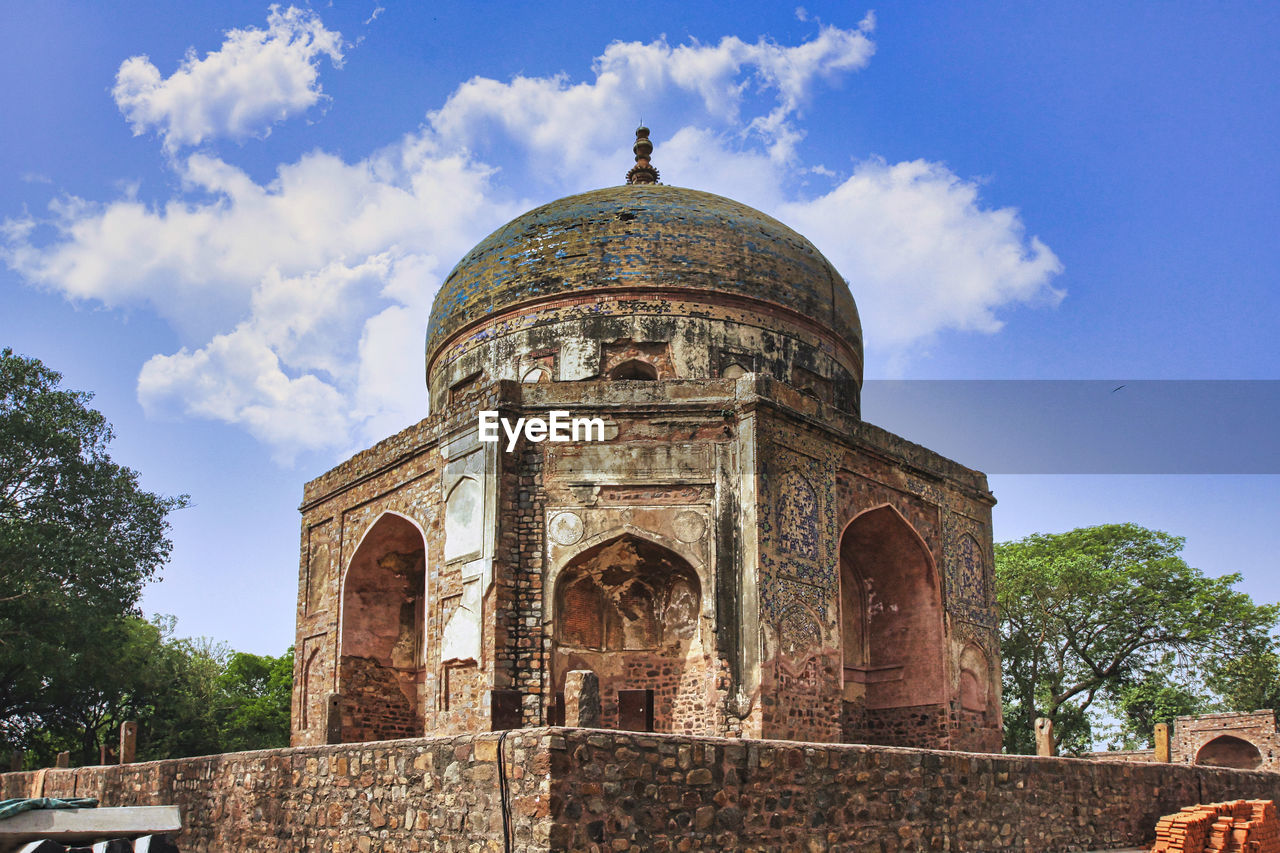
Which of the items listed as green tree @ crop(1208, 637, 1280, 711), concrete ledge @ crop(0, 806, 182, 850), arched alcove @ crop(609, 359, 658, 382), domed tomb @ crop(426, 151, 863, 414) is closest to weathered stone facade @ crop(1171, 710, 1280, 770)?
green tree @ crop(1208, 637, 1280, 711)

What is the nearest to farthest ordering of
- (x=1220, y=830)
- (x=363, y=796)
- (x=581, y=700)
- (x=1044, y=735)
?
(x=363, y=796)
(x=581, y=700)
(x=1220, y=830)
(x=1044, y=735)

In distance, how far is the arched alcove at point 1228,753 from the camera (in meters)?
22.9

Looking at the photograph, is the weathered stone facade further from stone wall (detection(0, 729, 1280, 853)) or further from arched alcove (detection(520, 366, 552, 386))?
stone wall (detection(0, 729, 1280, 853))

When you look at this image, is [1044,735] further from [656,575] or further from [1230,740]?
[1230,740]

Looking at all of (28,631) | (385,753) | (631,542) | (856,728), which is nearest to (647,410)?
(631,542)

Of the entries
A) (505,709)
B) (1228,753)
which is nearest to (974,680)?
(505,709)

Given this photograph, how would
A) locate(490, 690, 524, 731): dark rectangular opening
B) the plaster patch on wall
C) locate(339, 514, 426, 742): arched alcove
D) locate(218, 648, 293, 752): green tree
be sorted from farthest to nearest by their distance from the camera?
locate(218, 648, 293, 752): green tree
locate(339, 514, 426, 742): arched alcove
the plaster patch on wall
locate(490, 690, 524, 731): dark rectangular opening

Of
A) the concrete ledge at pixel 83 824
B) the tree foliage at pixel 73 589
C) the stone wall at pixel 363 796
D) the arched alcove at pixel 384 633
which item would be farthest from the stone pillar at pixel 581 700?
the tree foliage at pixel 73 589

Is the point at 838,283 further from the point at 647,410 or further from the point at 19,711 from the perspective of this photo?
the point at 19,711

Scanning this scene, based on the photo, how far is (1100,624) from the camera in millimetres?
24812

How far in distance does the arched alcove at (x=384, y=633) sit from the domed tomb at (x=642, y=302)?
230 cm

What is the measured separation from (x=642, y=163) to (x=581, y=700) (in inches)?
446

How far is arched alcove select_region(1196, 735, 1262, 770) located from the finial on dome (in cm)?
1653

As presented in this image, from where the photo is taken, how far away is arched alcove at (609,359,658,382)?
540 inches
